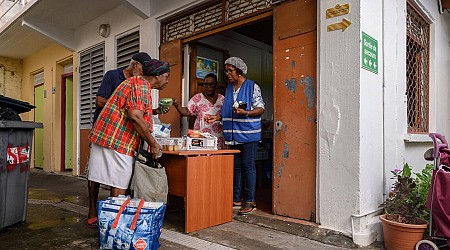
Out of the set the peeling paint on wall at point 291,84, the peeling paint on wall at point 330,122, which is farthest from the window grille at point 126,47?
the peeling paint on wall at point 330,122

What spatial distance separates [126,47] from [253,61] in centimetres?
244

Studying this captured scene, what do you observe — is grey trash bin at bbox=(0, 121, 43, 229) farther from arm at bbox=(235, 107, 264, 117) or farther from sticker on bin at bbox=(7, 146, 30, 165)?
arm at bbox=(235, 107, 264, 117)

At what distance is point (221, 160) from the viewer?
3451 millimetres

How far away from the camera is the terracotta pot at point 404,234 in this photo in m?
2.68

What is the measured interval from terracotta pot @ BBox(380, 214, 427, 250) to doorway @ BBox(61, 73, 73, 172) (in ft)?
25.4

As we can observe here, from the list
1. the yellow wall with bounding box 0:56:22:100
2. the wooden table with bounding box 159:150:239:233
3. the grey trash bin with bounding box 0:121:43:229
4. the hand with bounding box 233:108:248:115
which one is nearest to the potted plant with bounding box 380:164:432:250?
the wooden table with bounding box 159:150:239:233

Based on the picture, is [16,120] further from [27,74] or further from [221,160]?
[27,74]

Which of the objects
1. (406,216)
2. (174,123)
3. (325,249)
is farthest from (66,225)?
(406,216)

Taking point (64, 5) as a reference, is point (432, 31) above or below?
below

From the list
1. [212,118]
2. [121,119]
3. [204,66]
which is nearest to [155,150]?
[121,119]

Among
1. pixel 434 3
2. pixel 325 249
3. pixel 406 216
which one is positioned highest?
pixel 434 3

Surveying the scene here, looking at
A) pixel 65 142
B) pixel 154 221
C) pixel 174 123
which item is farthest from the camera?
pixel 65 142

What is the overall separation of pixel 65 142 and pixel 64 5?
3562mm

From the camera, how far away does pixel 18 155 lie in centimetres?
332
